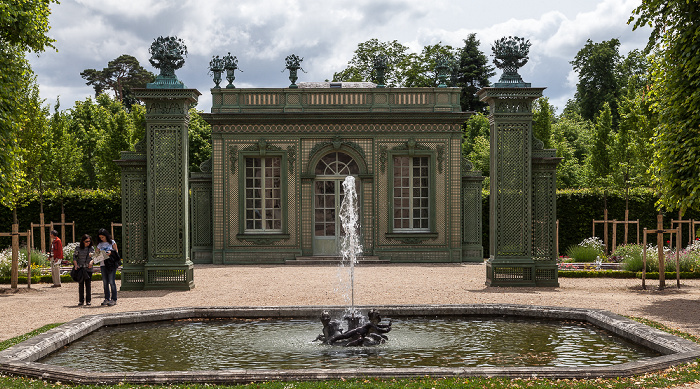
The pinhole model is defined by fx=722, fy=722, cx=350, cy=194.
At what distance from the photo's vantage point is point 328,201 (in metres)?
20.4

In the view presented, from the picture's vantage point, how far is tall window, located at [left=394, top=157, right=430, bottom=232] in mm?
20391

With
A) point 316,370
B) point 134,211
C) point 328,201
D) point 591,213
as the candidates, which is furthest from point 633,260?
point 316,370

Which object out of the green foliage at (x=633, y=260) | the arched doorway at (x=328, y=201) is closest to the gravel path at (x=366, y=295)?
the green foliage at (x=633, y=260)

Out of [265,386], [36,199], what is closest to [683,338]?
[265,386]

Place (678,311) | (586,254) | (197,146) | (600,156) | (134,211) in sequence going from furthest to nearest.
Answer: (197,146) → (600,156) → (586,254) → (134,211) → (678,311)

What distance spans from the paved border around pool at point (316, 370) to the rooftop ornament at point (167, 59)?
227 inches

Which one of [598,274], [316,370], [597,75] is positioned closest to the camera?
[316,370]

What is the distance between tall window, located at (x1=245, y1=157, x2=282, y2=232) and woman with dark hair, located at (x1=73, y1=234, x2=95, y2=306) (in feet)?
27.8

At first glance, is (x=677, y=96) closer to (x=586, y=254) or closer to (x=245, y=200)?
(x=586, y=254)

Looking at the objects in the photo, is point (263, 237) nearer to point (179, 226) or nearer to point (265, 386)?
point (179, 226)

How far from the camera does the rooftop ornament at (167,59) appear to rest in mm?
14164

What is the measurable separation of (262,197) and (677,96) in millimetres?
11719

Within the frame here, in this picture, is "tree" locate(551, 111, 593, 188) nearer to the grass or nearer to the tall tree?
the tall tree

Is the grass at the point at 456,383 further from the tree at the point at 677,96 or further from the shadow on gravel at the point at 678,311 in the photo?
the tree at the point at 677,96
